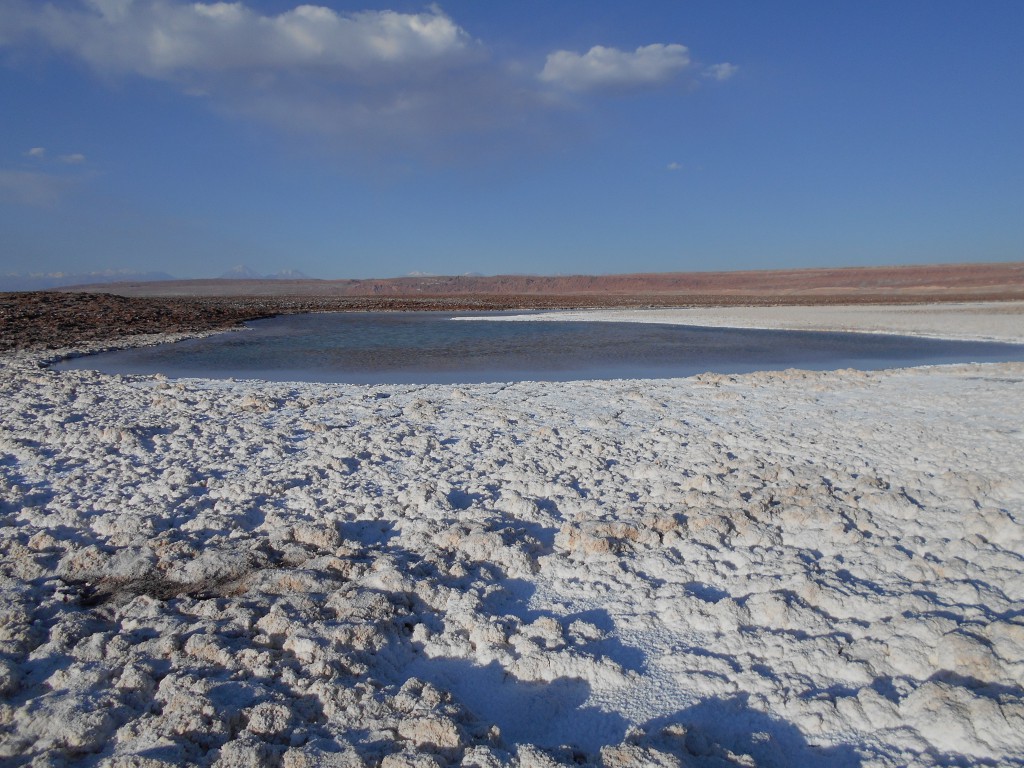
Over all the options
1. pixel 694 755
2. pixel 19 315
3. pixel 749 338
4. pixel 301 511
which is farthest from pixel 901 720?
pixel 19 315

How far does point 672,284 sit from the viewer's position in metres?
116

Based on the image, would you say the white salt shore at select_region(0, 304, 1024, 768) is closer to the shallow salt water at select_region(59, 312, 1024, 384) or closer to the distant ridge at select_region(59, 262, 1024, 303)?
the shallow salt water at select_region(59, 312, 1024, 384)

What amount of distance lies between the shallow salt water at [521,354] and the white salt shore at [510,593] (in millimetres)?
5549

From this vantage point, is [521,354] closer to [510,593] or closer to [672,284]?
[510,593]

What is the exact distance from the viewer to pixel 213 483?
5.08 m

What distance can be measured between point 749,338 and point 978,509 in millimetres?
15021

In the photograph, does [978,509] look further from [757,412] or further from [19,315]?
[19,315]

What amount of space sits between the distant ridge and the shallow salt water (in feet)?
191

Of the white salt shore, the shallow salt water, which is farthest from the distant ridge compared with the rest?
the white salt shore

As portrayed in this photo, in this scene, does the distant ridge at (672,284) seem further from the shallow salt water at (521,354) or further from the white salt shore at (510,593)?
the white salt shore at (510,593)

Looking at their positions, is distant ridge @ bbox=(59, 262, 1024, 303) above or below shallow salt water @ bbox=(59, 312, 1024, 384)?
above

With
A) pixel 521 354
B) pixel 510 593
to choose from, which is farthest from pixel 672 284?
pixel 510 593

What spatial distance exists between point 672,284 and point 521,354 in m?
105

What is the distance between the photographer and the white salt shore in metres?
2.52
